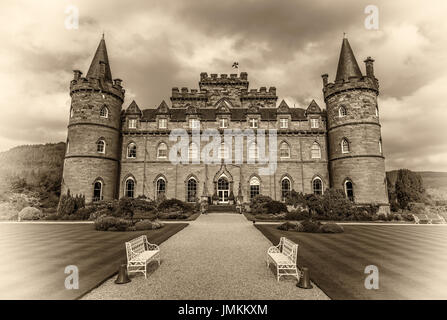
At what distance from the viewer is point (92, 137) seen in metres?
29.9

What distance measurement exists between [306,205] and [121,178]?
22.7 metres

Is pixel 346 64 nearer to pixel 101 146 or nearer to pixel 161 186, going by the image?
pixel 161 186

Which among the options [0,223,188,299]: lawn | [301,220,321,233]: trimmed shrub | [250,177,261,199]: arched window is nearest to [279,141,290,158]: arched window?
[250,177,261,199]: arched window

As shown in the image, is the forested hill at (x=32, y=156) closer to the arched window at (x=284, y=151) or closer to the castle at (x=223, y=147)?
the castle at (x=223, y=147)

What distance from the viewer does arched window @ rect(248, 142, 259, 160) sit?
33000mm

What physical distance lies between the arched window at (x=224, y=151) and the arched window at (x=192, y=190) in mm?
4741

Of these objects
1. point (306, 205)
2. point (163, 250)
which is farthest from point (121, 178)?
point (163, 250)

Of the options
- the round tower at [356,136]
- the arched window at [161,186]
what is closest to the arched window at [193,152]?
the arched window at [161,186]

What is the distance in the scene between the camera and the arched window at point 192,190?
32438mm

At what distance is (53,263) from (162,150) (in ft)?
85.7

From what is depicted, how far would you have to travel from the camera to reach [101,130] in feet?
100

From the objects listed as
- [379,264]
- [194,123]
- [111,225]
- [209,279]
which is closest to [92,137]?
[194,123]

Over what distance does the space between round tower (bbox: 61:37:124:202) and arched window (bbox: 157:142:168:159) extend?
17.5 ft

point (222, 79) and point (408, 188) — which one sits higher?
point (222, 79)
